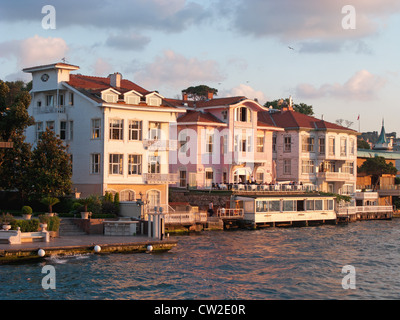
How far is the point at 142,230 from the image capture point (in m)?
40.8

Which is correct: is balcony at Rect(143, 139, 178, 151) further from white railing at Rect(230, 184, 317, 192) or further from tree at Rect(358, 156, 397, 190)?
tree at Rect(358, 156, 397, 190)

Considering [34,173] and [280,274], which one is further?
[34,173]

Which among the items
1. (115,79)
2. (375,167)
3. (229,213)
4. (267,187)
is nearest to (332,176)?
(375,167)

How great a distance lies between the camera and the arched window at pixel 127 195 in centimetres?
5147

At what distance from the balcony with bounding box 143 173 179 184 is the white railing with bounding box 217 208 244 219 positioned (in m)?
4.81

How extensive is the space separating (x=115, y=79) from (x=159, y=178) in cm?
1085

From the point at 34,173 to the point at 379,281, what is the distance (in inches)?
1005

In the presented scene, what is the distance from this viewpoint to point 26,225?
3581cm

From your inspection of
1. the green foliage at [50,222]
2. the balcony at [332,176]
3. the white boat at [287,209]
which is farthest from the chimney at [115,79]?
the balcony at [332,176]

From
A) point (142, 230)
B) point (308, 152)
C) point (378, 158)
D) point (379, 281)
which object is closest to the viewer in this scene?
point (379, 281)

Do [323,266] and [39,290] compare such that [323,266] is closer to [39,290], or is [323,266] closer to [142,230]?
[142,230]

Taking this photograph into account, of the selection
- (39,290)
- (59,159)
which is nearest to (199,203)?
(59,159)
